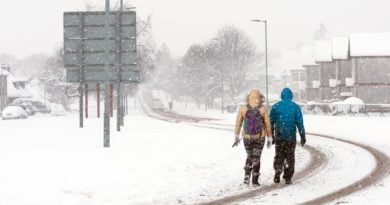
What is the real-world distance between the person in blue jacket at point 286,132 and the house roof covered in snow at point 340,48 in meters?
51.7

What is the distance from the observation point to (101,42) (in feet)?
53.8

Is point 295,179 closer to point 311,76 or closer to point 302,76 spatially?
point 311,76

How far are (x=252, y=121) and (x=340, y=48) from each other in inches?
2083

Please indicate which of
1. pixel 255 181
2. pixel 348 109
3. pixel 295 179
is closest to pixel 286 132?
pixel 255 181

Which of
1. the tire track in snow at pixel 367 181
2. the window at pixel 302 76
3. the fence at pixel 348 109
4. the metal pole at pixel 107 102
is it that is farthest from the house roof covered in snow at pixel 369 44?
the metal pole at pixel 107 102

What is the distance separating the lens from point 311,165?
13.8 metres

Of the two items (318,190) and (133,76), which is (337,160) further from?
(133,76)

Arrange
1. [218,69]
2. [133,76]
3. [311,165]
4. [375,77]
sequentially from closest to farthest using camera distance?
1. [311,165]
2. [133,76]
3. [375,77]
4. [218,69]

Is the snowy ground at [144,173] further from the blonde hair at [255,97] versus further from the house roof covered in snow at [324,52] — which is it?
the house roof covered in snow at [324,52]

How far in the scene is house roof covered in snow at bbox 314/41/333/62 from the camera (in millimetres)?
66062

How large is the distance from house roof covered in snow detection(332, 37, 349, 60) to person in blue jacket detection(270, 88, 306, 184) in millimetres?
51711

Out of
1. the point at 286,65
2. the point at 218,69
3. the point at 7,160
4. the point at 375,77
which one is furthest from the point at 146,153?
the point at 286,65

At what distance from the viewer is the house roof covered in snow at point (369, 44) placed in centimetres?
5572

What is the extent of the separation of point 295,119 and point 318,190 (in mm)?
1501
